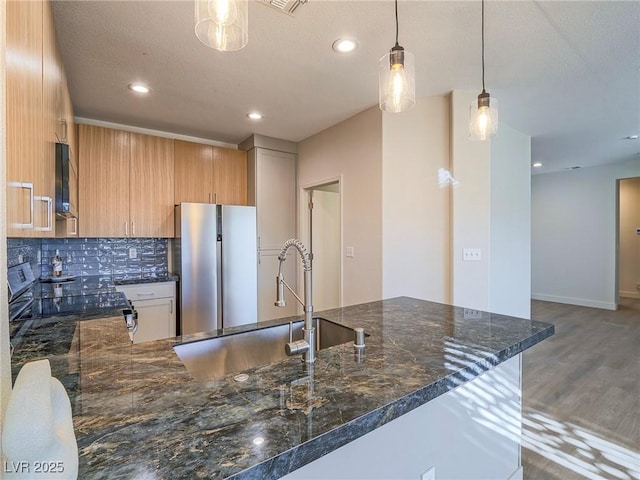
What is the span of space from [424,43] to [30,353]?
2700 mm

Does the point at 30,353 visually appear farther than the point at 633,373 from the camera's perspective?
No

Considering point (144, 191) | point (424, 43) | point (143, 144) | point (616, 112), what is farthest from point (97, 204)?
point (616, 112)

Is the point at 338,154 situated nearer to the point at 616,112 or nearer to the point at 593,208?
the point at 616,112

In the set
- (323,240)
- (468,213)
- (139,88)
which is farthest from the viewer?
(323,240)

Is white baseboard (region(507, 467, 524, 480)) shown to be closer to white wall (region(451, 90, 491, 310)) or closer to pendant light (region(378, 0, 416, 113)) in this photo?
white wall (region(451, 90, 491, 310))

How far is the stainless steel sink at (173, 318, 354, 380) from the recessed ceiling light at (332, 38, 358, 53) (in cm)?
182

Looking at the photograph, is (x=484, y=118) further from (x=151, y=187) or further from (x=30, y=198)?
(x=151, y=187)

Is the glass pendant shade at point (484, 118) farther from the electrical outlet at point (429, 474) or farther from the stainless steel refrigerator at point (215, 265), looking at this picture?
the stainless steel refrigerator at point (215, 265)

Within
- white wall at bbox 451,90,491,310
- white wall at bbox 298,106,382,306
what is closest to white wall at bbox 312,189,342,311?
white wall at bbox 298,106,382,306

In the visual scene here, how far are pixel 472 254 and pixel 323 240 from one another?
6.93ft

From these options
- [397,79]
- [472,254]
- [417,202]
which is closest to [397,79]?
[397,79]

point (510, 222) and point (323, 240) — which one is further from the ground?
point (510, 222)

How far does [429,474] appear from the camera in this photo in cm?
118

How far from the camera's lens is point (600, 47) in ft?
7.31
